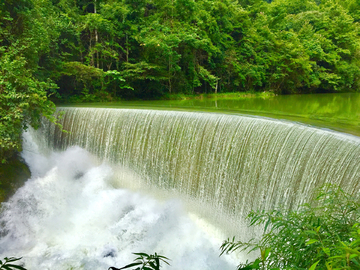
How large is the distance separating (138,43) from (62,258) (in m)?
12.9

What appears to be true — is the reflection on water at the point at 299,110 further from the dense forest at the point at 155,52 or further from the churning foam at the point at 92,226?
the churning foam at the point at 92,226

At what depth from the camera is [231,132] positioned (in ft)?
21.4

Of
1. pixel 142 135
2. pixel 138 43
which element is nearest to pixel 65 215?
pixel 142 135

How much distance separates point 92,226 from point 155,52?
1124 centimetres

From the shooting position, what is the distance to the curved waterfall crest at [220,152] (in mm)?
4848

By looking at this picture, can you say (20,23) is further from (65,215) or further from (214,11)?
(214,11)

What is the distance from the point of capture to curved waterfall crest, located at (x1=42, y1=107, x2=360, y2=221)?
4848 mm

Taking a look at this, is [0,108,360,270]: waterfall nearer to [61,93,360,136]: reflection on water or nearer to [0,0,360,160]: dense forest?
[61,93,360,136]: reflection on water

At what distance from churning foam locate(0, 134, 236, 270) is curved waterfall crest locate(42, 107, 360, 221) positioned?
80 cm

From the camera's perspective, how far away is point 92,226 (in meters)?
6.95

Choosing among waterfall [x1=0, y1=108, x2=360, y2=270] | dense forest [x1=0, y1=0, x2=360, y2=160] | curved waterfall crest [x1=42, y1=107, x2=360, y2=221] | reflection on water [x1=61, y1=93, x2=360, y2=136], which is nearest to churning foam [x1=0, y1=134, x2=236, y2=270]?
waterfall [x1=0, y1=108, x2=360, y2=270]

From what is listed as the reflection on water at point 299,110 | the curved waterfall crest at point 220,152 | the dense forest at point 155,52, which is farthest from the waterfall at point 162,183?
the dense forest at point 155,52

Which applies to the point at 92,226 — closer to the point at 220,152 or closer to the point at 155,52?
the point at 220,152

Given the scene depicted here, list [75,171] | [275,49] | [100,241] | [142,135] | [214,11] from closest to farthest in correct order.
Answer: [100,241] < [142,135] < [75,171] < [214,11] < [275,49]
